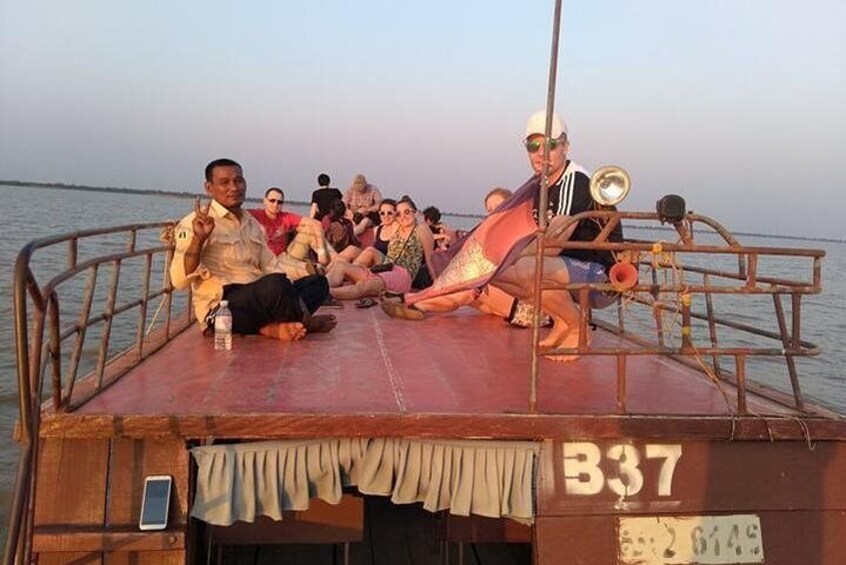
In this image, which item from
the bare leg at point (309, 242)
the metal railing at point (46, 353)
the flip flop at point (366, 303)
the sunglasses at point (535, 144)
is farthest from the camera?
the flip flop at point (366, 303)

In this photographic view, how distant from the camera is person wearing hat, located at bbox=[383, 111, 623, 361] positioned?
14.1ft

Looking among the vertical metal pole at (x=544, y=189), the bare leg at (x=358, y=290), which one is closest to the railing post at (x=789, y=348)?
the vertical metal pole at (x=544, y=189)

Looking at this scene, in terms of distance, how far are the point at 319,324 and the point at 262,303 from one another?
1.88ft

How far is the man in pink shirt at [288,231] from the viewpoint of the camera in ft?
20.3

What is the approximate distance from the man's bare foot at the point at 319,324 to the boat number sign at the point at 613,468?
239cm

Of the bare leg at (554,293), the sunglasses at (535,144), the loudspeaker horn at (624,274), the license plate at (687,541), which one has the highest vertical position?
the sunglasses at (535,144)

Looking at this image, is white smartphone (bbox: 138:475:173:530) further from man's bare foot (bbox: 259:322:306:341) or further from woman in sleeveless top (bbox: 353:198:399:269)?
woman in sleeveless top (bbox: 353:198:399:269)

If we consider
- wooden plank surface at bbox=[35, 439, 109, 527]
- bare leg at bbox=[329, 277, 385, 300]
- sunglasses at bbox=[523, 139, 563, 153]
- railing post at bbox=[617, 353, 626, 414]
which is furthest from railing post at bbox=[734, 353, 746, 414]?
bare leg at bbox=[329, 277, 385, 300]

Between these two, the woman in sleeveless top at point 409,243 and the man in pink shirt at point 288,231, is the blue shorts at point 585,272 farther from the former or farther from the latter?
the woman in sleeveless top at point 409,243

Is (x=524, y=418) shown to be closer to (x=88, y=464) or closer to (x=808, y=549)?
(x=808, y=549)

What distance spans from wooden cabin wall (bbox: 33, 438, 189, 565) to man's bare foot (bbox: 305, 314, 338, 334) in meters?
2.19

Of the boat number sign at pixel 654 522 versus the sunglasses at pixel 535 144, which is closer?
the boat number sign at pixel 654 522

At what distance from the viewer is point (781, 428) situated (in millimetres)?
3225

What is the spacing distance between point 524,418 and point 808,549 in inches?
53.4
